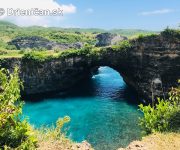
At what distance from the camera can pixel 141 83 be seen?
179ft

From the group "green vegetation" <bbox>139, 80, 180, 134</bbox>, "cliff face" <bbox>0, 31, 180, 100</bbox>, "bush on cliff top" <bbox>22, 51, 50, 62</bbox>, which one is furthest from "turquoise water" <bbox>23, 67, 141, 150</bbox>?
"green vegetation" <bbox>139, 80, 180, 134</bbox>

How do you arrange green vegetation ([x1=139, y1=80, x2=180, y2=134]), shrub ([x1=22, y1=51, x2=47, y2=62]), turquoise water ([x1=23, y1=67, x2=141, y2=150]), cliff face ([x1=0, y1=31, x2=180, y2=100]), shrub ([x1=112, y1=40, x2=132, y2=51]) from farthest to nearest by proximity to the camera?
1. shrub ([x1=22, y1=51, x2=47, y2=62])
2. shrub ([x1=112, y1=40, x2=132, y2=51])
3. cliff face ([x1=0, y1=31, x2=180, y2=100])
4. turquoise water ([x1=23, y1=67, x2=141, y2=150])
5. green vegetation ([x1=139, y1=80, x2=180, y2=134])

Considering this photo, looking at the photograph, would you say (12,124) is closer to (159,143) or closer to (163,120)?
(159,143)

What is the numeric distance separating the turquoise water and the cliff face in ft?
10.1

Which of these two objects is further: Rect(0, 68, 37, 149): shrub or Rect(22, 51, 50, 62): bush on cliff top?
Rect(22, 51, 50, 62): bush on cliff top

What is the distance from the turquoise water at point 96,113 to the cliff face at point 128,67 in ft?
10.1

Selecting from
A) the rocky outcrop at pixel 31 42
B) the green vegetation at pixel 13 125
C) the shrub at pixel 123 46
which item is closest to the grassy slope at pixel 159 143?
the green vegetation at pixel 13 125

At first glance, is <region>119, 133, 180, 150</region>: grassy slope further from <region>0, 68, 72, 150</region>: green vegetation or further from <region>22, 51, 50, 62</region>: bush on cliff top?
<region>22, 51, 50, 62</region>: bush on cliff top

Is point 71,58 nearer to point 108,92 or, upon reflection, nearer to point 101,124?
point 108,92

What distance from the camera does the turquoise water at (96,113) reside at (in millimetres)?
36375

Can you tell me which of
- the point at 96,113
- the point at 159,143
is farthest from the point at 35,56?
the point at 159,143

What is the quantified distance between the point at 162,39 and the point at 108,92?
17048 millimetres

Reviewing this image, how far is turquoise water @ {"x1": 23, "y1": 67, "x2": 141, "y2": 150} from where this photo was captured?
1432 inches

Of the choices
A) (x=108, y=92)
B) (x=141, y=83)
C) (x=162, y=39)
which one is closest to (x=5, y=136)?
(x=162, y=39)
